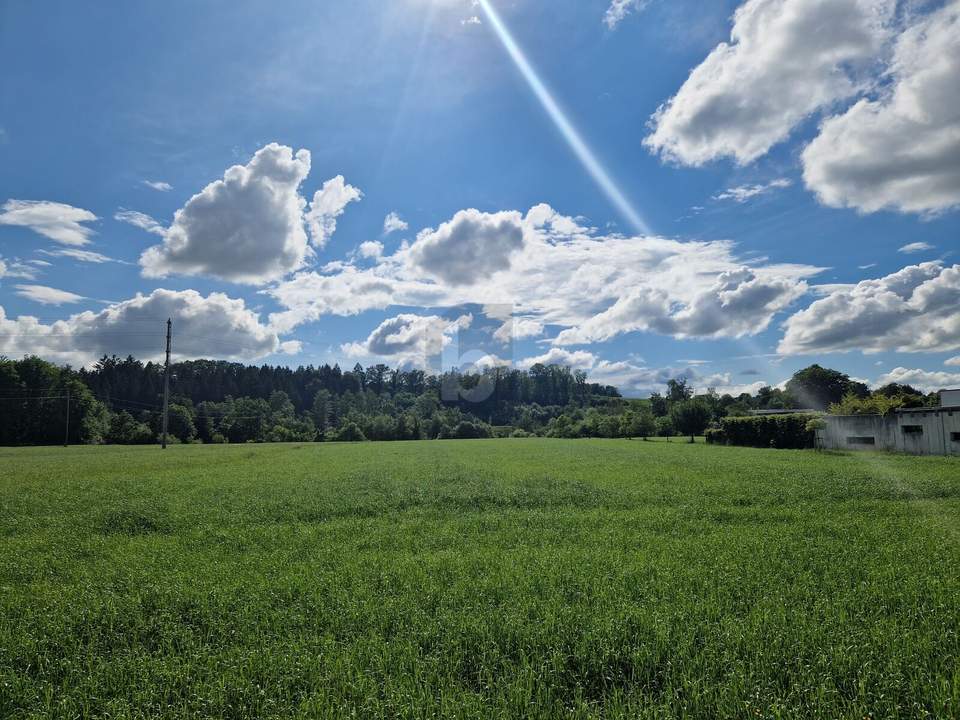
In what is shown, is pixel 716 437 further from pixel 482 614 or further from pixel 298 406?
pixel 298 406

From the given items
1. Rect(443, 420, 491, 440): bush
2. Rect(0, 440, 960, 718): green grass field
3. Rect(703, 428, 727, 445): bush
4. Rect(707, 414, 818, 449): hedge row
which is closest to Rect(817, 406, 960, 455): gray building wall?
Rect(707, 414, 818, 449): hedge row

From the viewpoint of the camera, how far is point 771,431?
216 ft

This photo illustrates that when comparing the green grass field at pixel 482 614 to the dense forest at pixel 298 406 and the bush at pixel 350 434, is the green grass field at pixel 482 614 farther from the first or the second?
the bush at pixel 350 434

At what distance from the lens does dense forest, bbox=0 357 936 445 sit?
312 feet

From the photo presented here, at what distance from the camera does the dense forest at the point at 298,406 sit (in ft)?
312

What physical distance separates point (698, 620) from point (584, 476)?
20.3 m

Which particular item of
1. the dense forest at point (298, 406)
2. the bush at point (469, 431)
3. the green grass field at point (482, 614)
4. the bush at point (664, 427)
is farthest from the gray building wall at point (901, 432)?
the bush at point (469, 431)

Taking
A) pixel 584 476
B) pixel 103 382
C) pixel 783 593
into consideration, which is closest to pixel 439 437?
pixel 103 382

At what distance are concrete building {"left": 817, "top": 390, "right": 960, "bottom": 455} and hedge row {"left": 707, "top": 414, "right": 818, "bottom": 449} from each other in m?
4.52

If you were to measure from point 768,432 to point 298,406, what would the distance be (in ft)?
472

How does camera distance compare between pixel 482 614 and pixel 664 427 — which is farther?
pixel 664 427

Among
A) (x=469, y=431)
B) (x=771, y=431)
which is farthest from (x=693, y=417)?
(x=469, y=431)

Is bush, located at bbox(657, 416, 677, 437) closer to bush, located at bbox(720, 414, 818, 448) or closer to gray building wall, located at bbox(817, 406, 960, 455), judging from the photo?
bush, located at bbox(720, 414, 818, 448)

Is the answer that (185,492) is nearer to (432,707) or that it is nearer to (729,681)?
(432,707)
